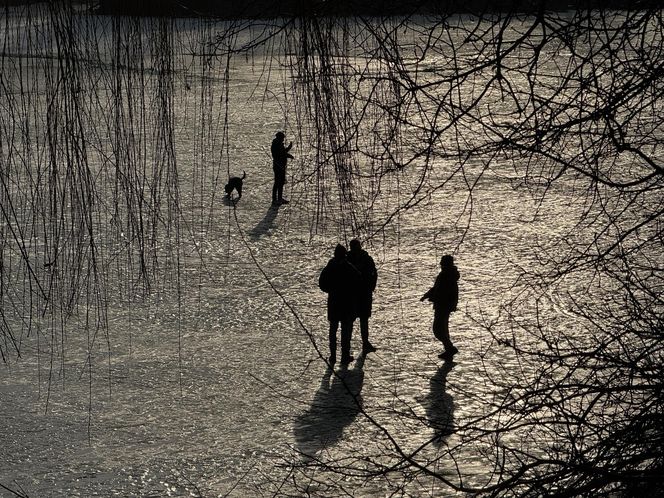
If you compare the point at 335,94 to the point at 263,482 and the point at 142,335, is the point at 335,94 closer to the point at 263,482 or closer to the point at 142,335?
the point at 263,482

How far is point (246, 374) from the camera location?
10.6 meters

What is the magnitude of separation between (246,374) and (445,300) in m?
2.10

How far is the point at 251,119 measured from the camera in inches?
1014

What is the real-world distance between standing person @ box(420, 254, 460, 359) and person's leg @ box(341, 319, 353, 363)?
2.81 ft

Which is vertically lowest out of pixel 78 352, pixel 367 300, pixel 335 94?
pixel 78 352

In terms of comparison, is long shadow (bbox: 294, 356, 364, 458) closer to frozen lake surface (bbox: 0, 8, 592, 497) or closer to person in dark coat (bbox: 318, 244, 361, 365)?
frozen lake surface (bbox: 0, 8, 592, 497)

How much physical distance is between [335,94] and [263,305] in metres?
9.93

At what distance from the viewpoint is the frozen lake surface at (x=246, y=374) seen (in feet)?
26.7

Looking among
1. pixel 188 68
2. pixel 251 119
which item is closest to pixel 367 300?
pixel 188 68

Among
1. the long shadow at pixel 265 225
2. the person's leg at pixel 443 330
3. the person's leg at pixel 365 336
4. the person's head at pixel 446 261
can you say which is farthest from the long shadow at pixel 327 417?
the long shadow at pixel 265 225

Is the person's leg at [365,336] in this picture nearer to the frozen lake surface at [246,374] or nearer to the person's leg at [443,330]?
the frozen lake surface at [246,374]

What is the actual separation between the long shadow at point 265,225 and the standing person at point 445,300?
5370mm

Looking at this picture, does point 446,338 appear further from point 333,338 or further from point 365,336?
point 333,338

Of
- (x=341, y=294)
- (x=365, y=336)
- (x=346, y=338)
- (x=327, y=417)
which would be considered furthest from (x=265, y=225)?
(x=327, y=417)
